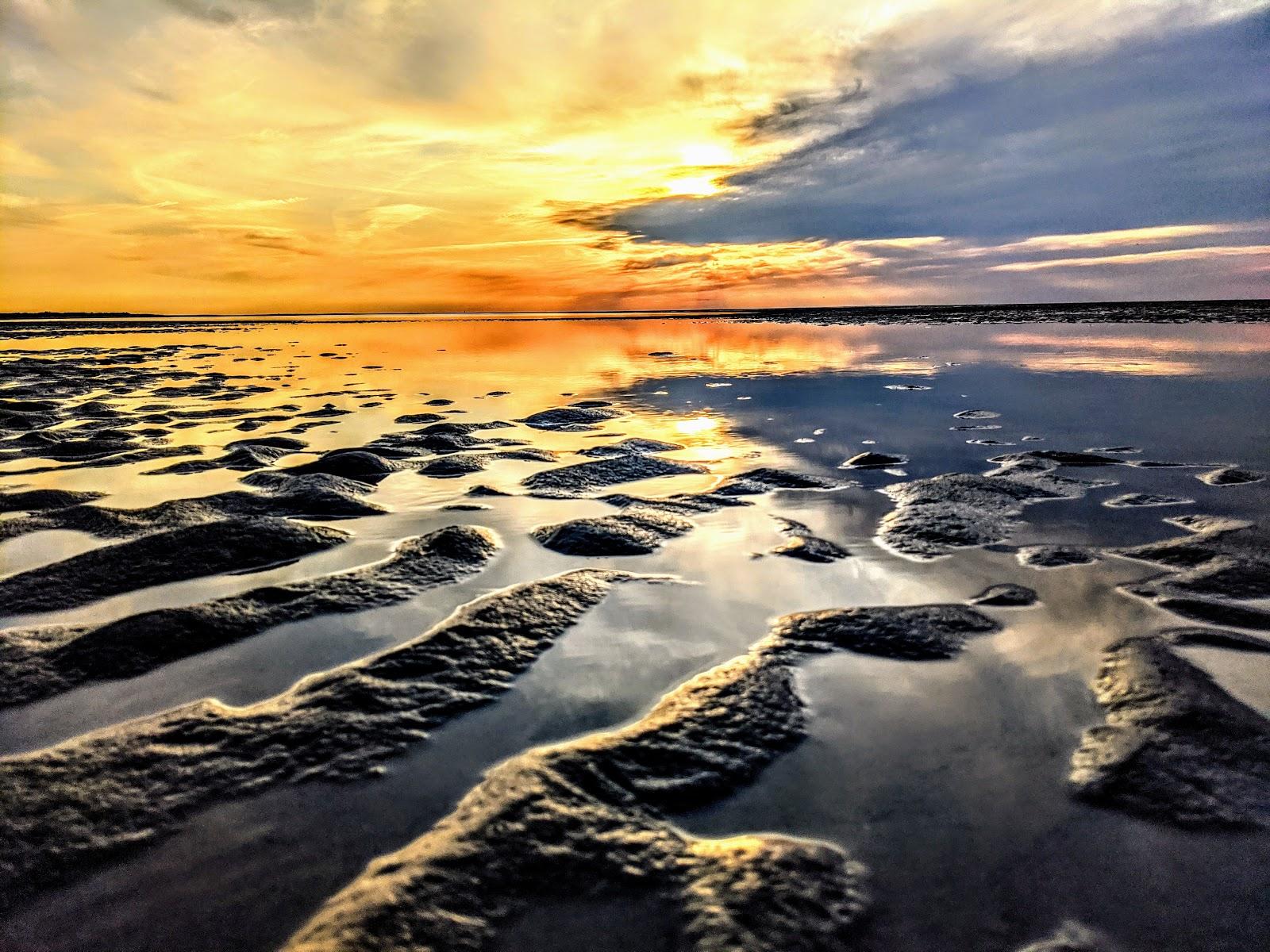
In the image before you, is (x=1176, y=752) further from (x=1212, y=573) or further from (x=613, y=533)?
(x=613, y=533)

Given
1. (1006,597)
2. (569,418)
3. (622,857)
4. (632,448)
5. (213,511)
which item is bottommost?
(622,857)

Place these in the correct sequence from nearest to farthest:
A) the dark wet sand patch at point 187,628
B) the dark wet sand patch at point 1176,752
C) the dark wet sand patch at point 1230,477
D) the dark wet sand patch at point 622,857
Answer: the dark wet sand patch at point 622,857 < the dark wet sand patch at point 1176,752 < the dark wet sand patch at point 187,628 < the dark wet sand patch at point 1230,477

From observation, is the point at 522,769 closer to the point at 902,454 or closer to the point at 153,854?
the point at 153,854

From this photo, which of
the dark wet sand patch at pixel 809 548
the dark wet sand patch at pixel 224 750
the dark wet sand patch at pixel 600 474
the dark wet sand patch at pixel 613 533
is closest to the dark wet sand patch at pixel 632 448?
the dark wet sand patch at pixel 600 474

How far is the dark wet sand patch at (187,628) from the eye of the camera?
3369mm

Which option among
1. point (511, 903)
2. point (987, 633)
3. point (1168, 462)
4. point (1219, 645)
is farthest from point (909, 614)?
point (1168, 462)

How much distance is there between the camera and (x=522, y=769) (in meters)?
2.58

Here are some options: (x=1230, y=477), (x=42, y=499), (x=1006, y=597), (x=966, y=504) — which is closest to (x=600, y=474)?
(x=966, y=504)

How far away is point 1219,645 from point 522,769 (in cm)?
362

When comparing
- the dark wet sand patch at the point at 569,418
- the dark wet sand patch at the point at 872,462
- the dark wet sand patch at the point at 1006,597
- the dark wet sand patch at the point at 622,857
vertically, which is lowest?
the dark wet sand patch at the point at 622,857

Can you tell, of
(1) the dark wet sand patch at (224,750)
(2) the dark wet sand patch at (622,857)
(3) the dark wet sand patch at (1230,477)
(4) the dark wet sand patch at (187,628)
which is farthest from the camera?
(3) the dark wet sand patch at (1230,477)

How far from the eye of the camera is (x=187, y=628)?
374cm

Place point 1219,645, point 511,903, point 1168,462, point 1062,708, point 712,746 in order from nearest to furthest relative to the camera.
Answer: point 511,903 < point 712,746 < point 1062,708 < point 1219,645 < point 1168,462

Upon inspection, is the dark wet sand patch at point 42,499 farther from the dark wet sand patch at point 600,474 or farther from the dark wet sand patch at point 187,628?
the dark wet sand patch at point 600,474
